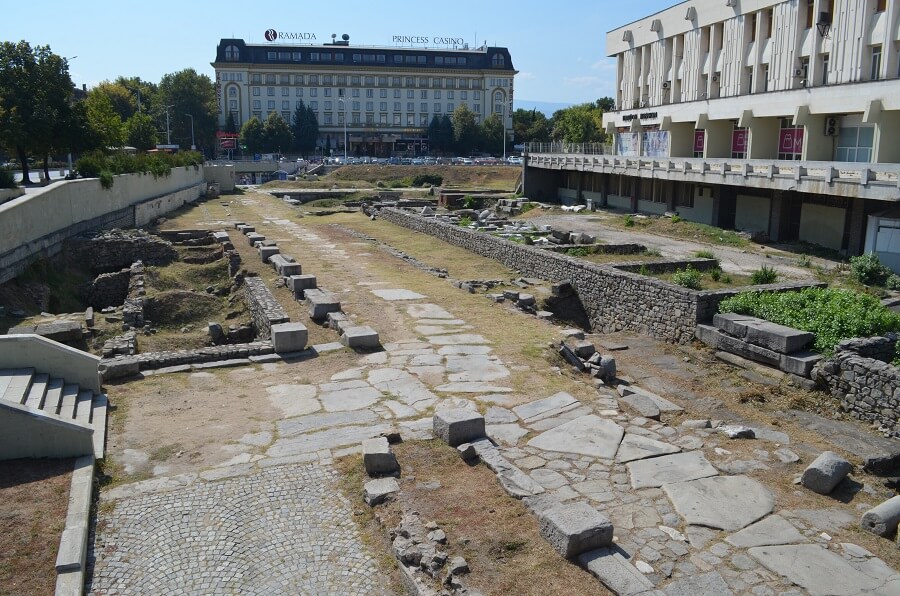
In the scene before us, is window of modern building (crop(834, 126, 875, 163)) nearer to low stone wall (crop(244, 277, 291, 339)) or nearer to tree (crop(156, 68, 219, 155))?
low stone wall (crop(244, 277, 291, 339))

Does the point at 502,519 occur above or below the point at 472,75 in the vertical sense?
below

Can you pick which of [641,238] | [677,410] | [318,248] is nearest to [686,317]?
[677,410]

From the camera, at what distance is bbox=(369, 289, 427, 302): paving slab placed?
16.0 metres

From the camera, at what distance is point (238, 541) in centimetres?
630

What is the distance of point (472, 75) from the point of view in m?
102

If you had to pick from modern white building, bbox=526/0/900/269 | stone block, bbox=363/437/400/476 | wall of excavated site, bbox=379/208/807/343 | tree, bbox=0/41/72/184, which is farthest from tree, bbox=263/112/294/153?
stone block, bbox=363/437/400/476

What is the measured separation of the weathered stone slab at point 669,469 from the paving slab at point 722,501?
0.38 feet

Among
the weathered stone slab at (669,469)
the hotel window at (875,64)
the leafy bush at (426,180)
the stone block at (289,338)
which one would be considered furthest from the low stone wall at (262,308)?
the leafy bush at (426,180)

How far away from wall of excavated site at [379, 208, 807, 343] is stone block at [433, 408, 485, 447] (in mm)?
7764

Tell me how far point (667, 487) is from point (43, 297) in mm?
16269

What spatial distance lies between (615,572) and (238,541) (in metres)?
3.27

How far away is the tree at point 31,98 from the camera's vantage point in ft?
91.6

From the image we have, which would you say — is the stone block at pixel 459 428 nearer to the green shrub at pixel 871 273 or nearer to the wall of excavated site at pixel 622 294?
the wall of excavated site at pixel 622 294

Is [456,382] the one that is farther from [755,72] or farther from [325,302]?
[755,72]
